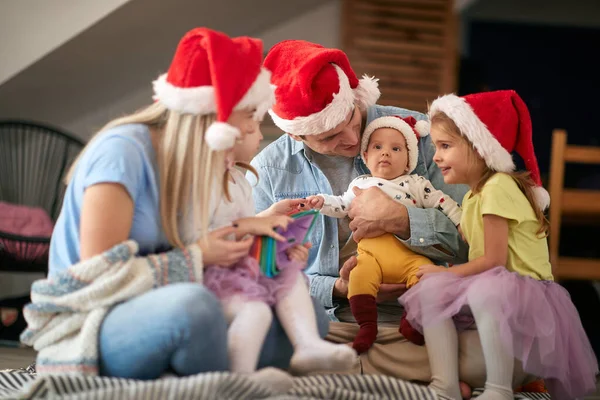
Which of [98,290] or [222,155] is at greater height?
[222,155]

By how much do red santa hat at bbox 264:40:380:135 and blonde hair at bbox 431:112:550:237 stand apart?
0.92ft

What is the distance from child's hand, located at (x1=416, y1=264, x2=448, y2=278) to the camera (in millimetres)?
2102

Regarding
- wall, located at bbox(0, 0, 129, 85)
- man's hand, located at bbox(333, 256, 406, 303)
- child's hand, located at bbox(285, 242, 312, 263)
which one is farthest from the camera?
wall, located at bbox(0, 0, 129, 85)

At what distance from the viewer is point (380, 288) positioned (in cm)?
223

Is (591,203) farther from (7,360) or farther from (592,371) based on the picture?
(7,360)

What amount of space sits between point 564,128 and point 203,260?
4409 millimetres

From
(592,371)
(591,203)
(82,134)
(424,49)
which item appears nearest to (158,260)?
(592,371)

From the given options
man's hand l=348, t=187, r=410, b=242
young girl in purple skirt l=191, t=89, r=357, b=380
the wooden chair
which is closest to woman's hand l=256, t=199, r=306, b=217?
man's hand l=348, t=187, r=410, b=242

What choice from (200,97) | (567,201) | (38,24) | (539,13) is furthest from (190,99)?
(539,13)

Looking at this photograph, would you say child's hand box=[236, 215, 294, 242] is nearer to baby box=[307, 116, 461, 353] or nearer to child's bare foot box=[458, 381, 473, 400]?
baby box=[307, 116, 461, 353]

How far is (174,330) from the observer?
1512 mm

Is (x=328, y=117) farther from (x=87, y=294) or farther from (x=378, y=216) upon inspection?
(x=87, y=294)

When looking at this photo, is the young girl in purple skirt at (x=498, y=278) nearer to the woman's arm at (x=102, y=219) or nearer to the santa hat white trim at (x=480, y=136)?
the santa hat white trim at (x=480, y=136)

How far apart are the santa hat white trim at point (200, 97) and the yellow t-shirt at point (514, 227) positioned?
65 cm
